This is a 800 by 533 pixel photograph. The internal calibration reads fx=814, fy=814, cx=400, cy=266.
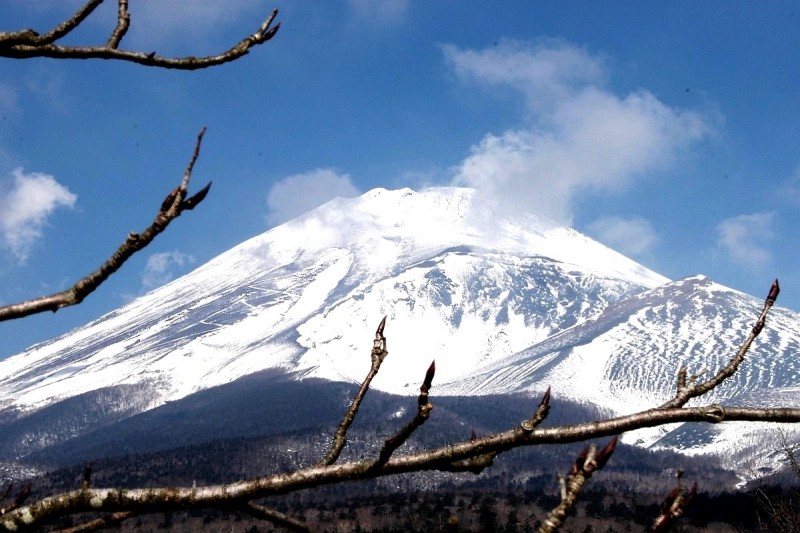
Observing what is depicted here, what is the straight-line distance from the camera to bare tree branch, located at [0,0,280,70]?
301cm

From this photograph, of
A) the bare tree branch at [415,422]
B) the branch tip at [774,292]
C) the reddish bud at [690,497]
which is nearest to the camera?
the reddish bud at [690,497]

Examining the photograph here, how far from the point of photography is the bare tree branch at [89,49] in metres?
3.01

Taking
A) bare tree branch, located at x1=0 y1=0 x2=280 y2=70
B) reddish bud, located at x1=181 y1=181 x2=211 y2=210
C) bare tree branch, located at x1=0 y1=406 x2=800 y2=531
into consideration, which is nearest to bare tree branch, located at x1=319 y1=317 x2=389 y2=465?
bare tree branch, located at x1=0 y1=406 x2=800 y2=531

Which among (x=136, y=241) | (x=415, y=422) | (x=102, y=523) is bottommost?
(x=102, y=523)

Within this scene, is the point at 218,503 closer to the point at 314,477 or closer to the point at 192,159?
the point at 314,477

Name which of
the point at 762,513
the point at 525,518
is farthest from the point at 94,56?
the point at 525,518

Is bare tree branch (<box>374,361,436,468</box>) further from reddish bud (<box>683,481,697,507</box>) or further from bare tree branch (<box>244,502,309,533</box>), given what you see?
reddish bud (<box>683,481,697,507</box>)

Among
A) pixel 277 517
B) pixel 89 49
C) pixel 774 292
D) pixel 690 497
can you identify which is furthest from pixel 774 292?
pixel 89 49

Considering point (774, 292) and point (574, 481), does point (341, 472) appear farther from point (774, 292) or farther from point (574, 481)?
point (774, 292)

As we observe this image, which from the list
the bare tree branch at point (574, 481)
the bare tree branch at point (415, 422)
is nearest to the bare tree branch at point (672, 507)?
the bare tree branch at point (574, 481)

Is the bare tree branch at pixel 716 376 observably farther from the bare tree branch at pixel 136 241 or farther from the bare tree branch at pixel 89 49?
the bare tree branch at pixel 89 49

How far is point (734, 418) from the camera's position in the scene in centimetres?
246

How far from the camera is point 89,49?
3.10 metres

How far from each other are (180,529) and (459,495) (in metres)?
52.9
